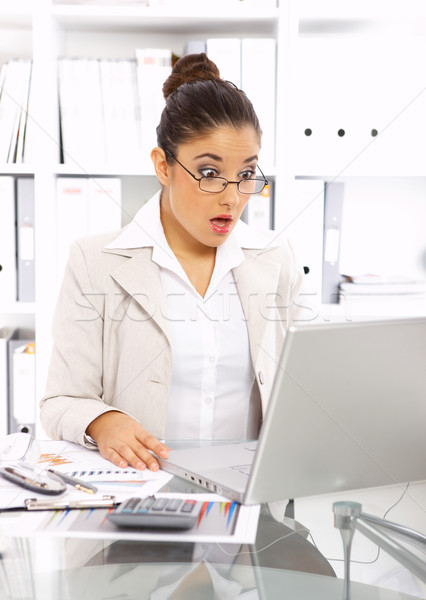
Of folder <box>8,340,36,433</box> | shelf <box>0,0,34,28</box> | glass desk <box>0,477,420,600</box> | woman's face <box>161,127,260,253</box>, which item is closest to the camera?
glass desk <box>0,477,420,600</box>

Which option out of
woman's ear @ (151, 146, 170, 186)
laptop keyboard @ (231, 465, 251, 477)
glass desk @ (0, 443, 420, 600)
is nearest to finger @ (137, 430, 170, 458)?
laptop keyboard @ (231, 465, 251, 477)

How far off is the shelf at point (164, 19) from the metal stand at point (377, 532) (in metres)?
1.54

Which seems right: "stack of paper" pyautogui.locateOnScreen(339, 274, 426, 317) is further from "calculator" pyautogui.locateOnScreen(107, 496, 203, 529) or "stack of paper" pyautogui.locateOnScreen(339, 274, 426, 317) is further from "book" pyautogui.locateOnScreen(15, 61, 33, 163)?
"calculator" pyautogui.locateOnScreen(107, 496, 203, 529)

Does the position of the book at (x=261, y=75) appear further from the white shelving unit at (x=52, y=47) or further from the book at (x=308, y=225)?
the book at (x=308, y=225)

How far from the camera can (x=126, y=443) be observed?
997 millimetres

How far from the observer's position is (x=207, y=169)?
4.26 ft

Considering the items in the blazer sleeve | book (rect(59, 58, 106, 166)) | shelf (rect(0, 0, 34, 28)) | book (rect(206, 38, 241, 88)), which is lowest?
the blazer sleeve

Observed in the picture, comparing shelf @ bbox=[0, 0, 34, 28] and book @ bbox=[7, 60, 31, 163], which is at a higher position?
shelf @ bbox=[0, 0, 34, 28]

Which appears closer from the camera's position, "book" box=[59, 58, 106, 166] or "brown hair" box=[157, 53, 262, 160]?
"brown hair" box=[157, 53, 262, 160]

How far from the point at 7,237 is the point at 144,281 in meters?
0.73

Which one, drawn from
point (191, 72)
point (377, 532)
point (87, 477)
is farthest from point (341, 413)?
point (191, 72)

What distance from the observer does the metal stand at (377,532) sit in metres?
0.74

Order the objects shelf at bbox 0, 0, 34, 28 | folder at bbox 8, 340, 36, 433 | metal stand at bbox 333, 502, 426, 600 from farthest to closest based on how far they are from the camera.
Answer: folder at bbox 8, 340, 36, 433 < shelf at bbox 0, 0, 34, 28 < metal stand at bbox 333, 502, 426, 600

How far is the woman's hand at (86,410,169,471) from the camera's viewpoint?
961 millimetres
